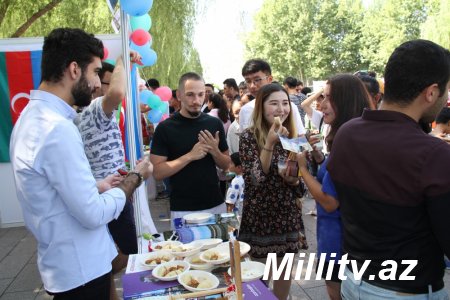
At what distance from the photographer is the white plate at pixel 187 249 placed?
2.09 metres

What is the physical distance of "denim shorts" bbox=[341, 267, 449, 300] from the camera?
1392mm

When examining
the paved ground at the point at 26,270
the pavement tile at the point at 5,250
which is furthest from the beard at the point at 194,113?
the pavement tile at the point at 5,250

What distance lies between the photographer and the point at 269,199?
9.07 feet

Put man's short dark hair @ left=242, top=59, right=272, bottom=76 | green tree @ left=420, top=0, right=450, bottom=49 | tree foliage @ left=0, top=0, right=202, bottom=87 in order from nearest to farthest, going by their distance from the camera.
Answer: man's short dark hair @ left=242, top=59, right=272, bottom=76 < tree foliage @ left=0, top=0, right=202, bottom=87 < green tree @ left=420, top=0, right=450, bottom=49

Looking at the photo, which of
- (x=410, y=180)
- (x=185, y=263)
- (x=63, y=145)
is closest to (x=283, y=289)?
(x=185, y=263)

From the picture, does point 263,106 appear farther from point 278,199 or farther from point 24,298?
point 24,298

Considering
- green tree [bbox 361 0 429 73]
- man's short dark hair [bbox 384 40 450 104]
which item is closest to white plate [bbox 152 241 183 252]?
man's short dark hair [bbox 384 40 450 104]

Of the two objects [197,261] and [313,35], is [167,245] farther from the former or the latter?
[313,35]

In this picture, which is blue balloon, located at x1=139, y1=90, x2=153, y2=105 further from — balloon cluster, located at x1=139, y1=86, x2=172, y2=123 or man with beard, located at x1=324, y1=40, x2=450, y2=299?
man with beard, located at x1=324, y1=40, x2=450, y2=299

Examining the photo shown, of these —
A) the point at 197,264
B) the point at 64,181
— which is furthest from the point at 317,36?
the point at 64,181

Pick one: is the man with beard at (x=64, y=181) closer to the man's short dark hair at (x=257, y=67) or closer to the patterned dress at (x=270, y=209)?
the patterned dress at (x=270, y=209)

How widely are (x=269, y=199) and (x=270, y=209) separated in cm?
8

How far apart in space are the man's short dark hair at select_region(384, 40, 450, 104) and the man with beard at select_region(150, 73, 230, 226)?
1.77 metres

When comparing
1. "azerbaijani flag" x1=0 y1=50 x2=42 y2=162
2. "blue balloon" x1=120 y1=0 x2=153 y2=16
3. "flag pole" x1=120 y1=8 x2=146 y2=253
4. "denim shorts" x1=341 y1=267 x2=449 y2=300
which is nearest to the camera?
"denim shorts" x1=341 y1=267 x2=449 y2=300
